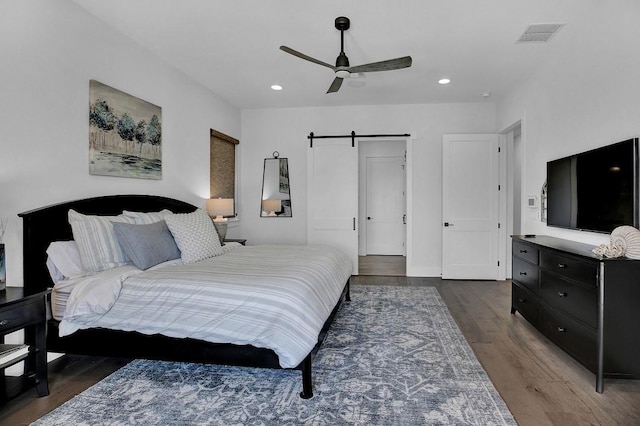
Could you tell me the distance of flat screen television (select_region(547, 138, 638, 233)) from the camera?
2.50 meters

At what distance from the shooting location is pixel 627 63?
259 centimetres

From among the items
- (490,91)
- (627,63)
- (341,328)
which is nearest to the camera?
(627,63)

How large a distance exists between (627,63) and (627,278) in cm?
156

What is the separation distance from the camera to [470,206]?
5.57m

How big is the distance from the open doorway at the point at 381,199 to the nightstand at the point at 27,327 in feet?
22.3

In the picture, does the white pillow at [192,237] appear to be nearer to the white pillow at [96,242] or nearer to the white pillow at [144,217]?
the white pillow at [144,217]

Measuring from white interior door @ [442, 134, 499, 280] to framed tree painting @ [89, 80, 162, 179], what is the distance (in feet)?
13.5

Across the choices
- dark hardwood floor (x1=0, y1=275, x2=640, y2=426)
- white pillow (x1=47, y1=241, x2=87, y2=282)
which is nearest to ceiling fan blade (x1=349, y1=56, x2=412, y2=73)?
dark hardwood floor (x1=0, y1=275, x2=640, y2=426)

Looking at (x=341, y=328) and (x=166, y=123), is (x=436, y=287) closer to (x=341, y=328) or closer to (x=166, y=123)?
(x=341, y=328)

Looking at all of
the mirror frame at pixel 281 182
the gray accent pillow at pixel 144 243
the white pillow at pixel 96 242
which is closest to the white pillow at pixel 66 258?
the white pillow at pixel 96 242

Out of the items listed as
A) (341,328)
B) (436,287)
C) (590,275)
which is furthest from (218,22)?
(436,287)

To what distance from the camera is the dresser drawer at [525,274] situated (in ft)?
10.5

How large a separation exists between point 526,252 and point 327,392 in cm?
233

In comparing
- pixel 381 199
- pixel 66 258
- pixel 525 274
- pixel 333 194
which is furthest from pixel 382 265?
pixel 66 258
